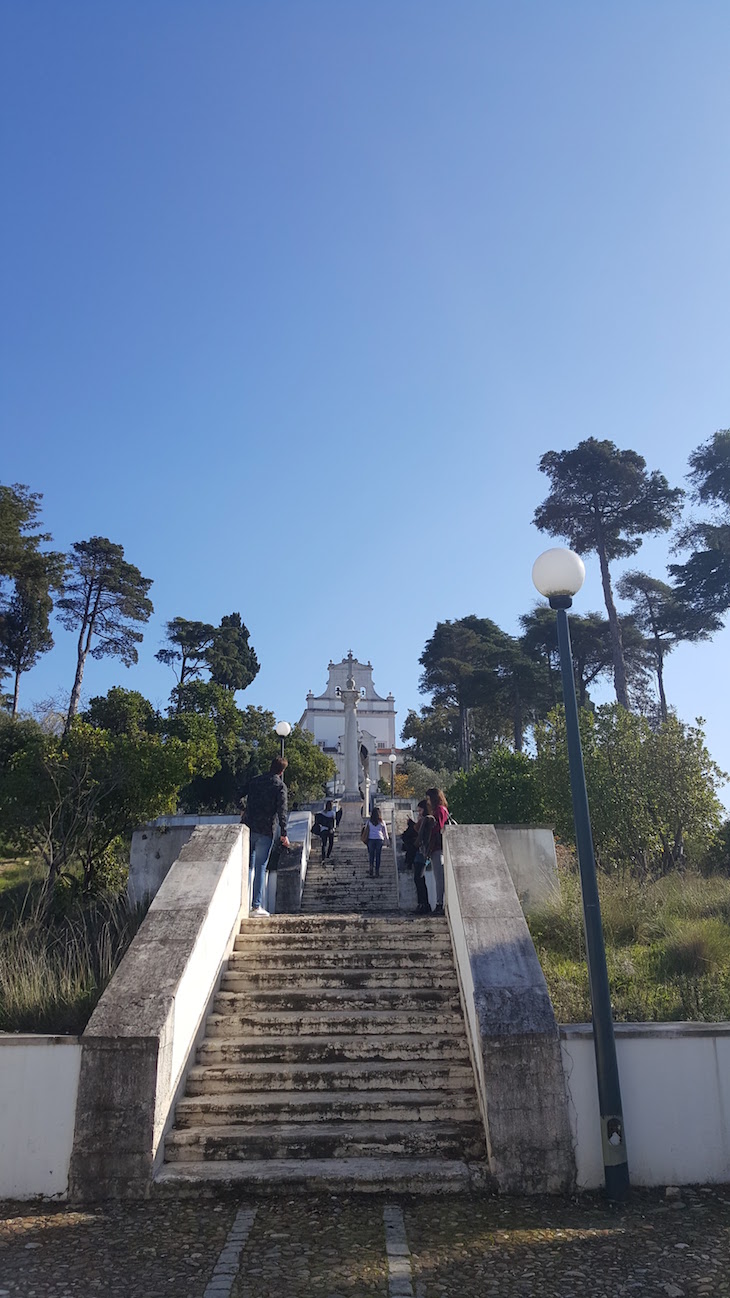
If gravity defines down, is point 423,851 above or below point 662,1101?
above

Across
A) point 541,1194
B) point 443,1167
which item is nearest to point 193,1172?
point 443,1167

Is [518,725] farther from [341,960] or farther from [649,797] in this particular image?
[341,960]

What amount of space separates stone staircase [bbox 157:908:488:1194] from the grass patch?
3.87 feet

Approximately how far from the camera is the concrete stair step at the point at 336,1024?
6.11m

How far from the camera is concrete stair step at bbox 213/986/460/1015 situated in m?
6.39

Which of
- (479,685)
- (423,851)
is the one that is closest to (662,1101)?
(423,851)

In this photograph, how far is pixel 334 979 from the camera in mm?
6680

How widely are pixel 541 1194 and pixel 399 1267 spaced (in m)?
1.35

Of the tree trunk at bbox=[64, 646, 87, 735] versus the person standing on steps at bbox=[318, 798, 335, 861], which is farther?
the tree trunk at bbox=[64, 646, 87, 735]

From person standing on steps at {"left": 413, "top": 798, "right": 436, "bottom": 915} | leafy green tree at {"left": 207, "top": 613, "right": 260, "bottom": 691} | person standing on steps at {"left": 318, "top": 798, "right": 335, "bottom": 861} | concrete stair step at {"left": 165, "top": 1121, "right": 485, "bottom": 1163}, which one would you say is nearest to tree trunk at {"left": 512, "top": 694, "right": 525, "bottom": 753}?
leafy green tree at {"left": 207, "top": 613, "right": 260, "bottom": 691}

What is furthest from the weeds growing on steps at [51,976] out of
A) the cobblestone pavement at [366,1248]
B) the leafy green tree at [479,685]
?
the leafy green tree at [479,685]

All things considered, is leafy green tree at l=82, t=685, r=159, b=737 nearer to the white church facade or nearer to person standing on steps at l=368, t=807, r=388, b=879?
person standing on steps at l=368, t=807, r=388, b=879

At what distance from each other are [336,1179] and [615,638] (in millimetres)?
27603

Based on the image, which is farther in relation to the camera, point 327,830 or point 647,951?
point 327,830
